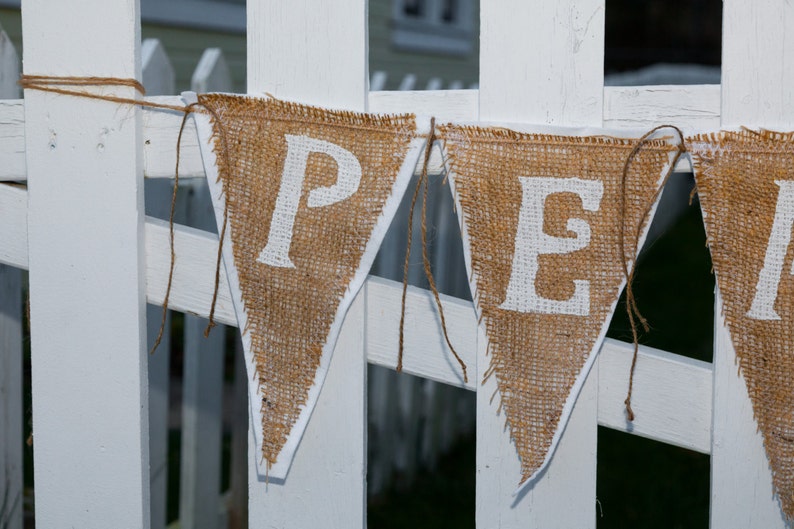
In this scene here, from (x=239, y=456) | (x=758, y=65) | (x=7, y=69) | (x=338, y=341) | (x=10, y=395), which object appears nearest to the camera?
(x=758, y=65)

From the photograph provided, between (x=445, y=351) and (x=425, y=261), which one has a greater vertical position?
(x=425, y=261)

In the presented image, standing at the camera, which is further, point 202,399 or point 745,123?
point 202,399

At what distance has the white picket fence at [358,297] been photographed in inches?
63.9

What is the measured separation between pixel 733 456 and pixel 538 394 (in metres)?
0.42

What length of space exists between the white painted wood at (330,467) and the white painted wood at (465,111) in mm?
380

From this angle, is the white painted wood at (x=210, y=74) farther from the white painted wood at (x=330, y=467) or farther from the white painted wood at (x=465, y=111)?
the white painted wood at (x=330, y=467)

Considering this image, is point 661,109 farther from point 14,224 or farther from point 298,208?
point 14,224

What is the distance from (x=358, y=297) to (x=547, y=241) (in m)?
0.39

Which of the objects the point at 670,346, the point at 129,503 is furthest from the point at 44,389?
the point at 670,346

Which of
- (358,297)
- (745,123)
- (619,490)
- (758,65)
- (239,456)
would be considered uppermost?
(758,65)

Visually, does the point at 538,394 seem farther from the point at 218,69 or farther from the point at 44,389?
the point at 218,69

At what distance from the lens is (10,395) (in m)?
2.30

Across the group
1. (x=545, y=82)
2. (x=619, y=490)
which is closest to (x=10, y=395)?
(x=545, y=82)

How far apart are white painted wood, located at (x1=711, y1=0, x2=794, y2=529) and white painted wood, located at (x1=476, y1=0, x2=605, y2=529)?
244mm
